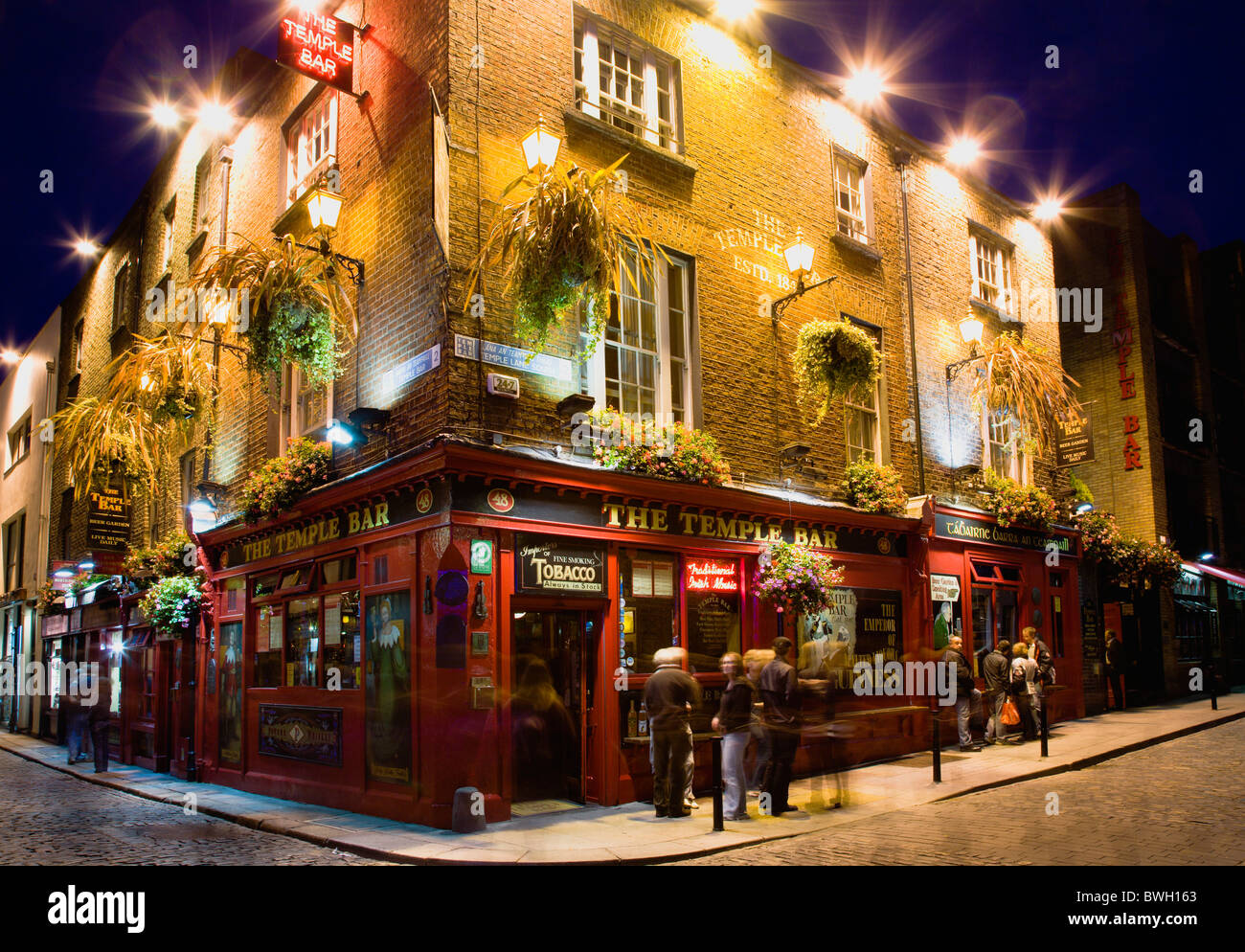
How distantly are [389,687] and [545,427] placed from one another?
3.54 meters

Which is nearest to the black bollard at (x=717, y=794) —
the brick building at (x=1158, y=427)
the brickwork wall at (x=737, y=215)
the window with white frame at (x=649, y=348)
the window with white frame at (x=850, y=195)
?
the brickwork wall at (x=737, y=215)

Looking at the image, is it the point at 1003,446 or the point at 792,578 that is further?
the point at 1003,446

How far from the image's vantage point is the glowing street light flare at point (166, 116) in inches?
731

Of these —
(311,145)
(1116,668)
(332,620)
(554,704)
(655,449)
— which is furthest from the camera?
(1116,668)

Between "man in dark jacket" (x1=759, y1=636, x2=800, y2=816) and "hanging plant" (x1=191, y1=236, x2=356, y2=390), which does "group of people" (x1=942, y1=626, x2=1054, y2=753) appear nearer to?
"man in dark jacket" (x1=759, y1=636, x2=800, y2=816)

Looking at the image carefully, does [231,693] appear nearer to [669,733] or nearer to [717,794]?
[669,733]

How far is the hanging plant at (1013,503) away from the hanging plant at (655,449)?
7.88 m

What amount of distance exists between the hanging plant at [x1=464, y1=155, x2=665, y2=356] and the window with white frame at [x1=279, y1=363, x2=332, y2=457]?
3984mm

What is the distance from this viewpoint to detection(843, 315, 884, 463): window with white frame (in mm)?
15305

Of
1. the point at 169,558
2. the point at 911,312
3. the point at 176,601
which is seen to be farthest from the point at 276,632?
the point at 911,312

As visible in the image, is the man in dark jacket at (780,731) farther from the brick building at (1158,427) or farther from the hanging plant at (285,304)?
the brick building at (1158,427)

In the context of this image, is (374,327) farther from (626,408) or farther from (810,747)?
(810,747)

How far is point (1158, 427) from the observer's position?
2383cm

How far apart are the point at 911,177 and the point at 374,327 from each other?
1120 cm
